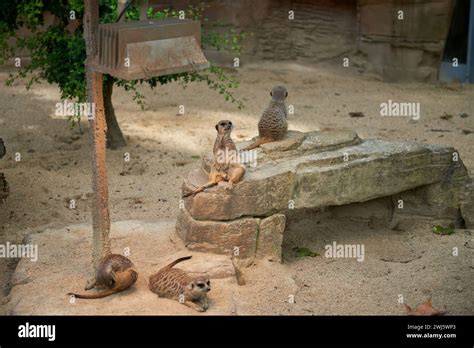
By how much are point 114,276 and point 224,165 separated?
1.35m

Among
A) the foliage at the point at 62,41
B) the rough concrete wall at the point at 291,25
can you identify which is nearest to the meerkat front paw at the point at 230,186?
the foliage at the point at 62,41

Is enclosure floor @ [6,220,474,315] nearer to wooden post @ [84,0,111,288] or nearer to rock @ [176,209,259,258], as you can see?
rock @ [176,209,259,258]

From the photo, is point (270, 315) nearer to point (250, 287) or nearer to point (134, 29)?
point (250, 287)

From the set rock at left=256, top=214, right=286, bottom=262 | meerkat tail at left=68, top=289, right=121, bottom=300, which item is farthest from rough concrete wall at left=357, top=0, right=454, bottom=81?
meerkat tail at left=68, top=289, right=121, bottom=300

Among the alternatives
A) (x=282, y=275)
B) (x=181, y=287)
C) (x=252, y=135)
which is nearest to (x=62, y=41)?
(x=252, y=135)

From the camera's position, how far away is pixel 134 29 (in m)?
5.78

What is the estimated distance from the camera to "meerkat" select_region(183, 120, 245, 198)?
7.02m

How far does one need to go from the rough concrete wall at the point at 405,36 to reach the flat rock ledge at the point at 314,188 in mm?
5850

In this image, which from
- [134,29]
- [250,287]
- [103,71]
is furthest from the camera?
[250,287]

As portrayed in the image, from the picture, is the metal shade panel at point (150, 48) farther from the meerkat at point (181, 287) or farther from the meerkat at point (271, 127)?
the meerkat at point (271, 127)

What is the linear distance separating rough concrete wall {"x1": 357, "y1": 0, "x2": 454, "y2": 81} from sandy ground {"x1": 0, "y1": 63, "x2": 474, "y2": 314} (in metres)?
0.38

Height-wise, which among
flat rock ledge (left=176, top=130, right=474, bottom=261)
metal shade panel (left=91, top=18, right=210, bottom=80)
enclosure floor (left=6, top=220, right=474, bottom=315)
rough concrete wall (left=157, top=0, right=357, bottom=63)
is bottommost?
enclosure floor (left=6, top=220, right=474, bottom=315)

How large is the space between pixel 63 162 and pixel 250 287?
4562mm

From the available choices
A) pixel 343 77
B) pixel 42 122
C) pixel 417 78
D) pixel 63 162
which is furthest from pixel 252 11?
pixel 63 162
